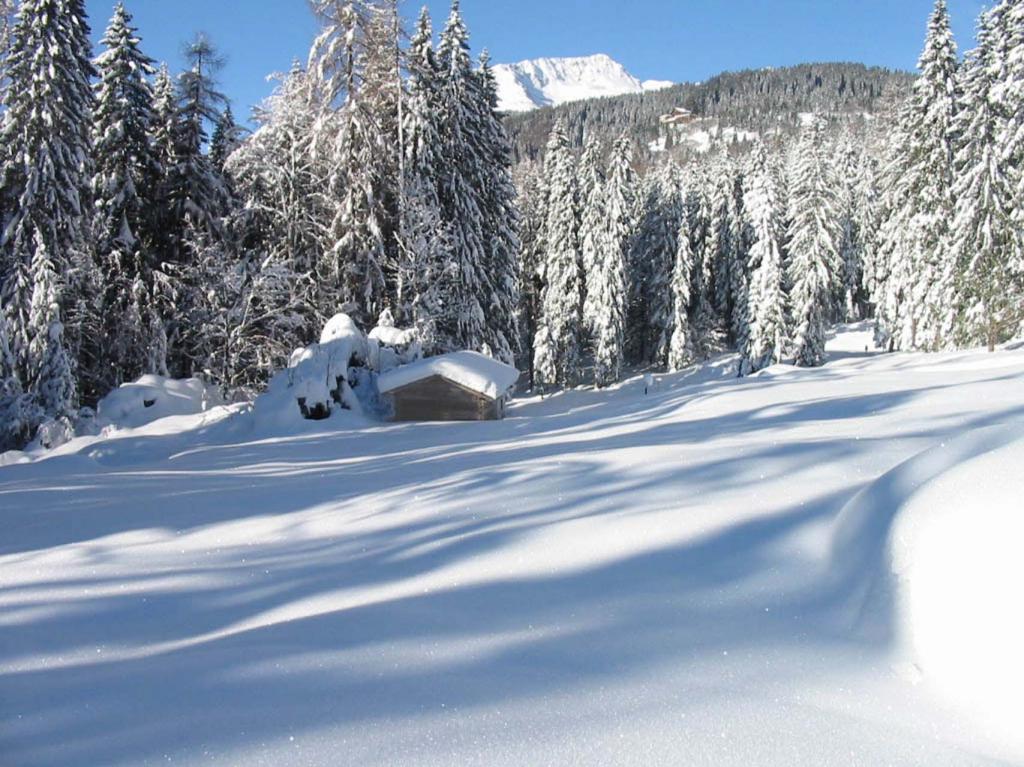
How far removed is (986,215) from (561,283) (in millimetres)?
19886

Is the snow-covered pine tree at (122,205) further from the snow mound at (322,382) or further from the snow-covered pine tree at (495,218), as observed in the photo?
the snow-covered pine tree at (495,218)

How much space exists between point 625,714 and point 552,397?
32.3 meters

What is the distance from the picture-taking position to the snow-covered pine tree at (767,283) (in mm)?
32969

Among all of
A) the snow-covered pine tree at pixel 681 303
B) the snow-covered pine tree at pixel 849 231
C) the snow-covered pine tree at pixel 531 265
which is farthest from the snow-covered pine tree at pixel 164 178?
the snow-covered pine tree at pixel 849 231

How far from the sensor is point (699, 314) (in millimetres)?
43375

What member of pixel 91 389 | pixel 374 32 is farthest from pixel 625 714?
pixel 91 389

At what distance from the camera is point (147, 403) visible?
1786 centimetres

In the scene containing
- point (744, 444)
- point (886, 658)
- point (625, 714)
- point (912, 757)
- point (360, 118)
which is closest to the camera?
point (912, 757)

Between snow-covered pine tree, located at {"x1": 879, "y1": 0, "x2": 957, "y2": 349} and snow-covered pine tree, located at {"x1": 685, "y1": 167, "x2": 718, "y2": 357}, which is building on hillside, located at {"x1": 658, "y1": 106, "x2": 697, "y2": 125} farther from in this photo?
snow-covered pine tree, located at {"x1": 879, "y1": 0, "x2": 957, "y2": 349}

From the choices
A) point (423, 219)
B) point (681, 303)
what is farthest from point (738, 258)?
point (423, 219)

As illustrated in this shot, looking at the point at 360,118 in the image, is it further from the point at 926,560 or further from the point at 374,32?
the point at 926,560

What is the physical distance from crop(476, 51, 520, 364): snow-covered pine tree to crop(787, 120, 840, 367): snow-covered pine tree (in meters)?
15.7

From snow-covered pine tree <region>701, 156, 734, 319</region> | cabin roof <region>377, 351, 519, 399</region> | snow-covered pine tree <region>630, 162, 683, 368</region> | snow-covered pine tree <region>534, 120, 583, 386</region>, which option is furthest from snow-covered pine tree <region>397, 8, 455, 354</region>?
snow-covered pine tree <region>701, 156, 734, 319</region>

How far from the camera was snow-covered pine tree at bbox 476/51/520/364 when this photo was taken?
1027 inches
